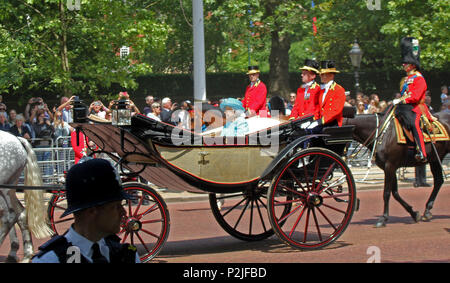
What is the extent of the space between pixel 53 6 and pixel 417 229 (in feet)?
41.7

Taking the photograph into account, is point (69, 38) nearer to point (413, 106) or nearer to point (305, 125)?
point (413, 106)

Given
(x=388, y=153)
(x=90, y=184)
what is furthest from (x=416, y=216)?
(x=90, y=184)

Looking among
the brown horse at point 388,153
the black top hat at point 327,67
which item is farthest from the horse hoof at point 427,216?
the black top hat at point 327,67

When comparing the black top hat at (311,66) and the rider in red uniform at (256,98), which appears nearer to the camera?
the black top hat at (311,66)

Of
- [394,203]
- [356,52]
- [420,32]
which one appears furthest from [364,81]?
[394,203]

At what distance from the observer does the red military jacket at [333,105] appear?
7941 millimetres

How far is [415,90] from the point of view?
951 cm

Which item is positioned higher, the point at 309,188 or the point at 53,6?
the point at 53,6

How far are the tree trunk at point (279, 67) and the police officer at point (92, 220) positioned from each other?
2577cm

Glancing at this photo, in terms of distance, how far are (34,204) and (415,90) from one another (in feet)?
18.1

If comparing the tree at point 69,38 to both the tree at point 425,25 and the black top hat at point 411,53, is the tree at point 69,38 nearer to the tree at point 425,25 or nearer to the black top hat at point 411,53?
the black top hat at point 411,53

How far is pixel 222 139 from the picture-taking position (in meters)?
7.12

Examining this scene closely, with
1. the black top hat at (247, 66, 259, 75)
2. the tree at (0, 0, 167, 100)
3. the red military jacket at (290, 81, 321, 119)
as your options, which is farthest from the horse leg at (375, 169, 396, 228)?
the tree at (0, 0, 167, 100)
